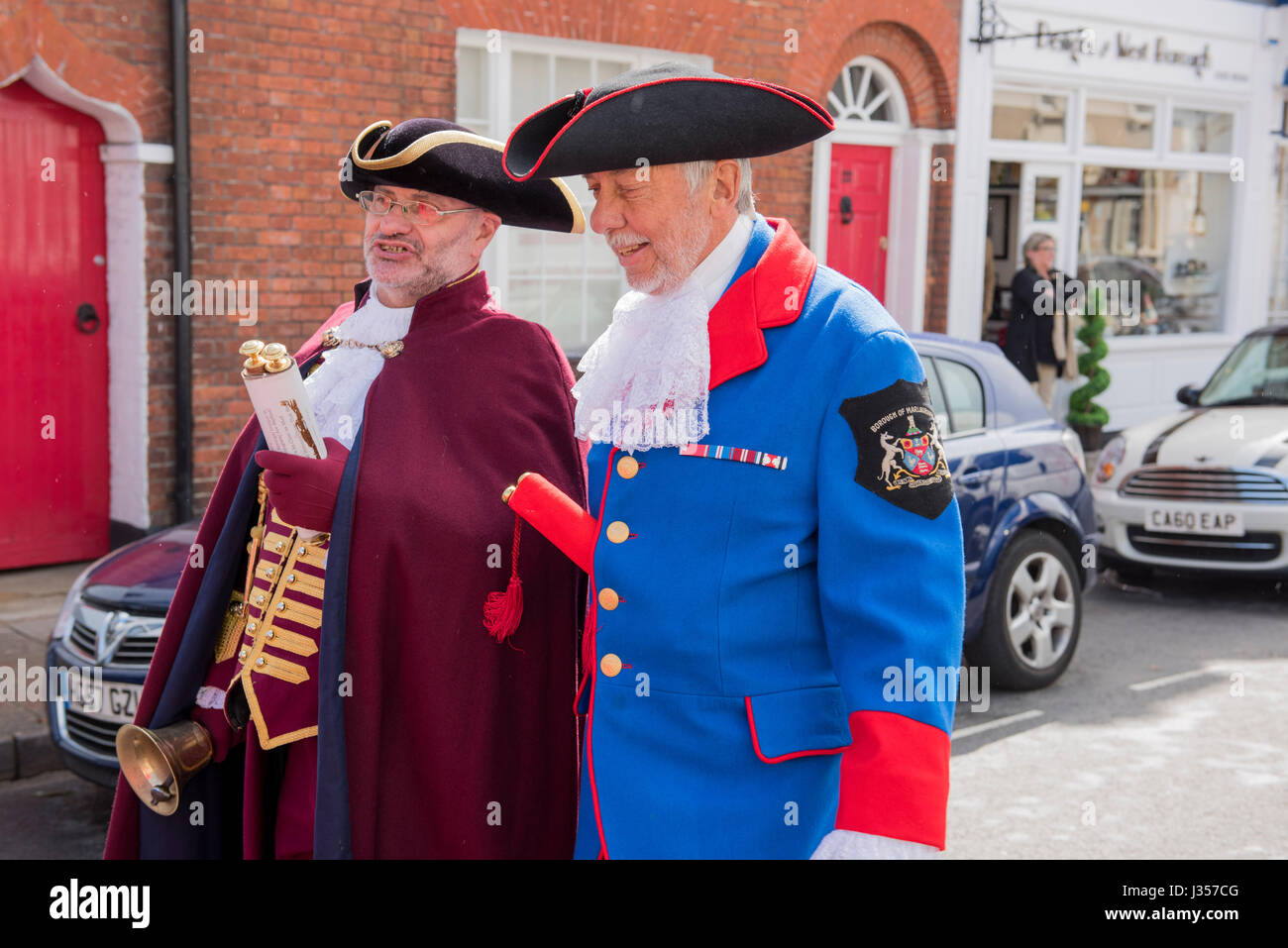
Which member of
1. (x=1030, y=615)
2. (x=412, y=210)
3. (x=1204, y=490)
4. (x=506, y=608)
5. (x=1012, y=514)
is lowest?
(x=1030, y=615)

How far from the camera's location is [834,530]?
7.06 ft

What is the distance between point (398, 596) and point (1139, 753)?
13.3 feet

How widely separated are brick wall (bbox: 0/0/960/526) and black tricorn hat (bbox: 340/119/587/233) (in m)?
5.46

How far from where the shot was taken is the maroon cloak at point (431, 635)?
2836 millimetres

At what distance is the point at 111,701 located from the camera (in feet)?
16.1

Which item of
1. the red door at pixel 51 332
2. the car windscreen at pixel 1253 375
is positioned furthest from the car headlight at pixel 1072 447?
the red door at pixel 51 332

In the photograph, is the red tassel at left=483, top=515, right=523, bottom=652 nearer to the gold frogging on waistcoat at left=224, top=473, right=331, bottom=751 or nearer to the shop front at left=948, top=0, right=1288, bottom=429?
the gold frogging on waistcoat at left=224, top=473, right=331, bottom=751

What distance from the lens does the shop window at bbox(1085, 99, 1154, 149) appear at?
15320 mm

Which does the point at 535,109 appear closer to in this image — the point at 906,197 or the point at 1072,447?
the point at 1072,447

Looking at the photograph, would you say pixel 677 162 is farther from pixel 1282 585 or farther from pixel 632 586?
pixel 1282 585

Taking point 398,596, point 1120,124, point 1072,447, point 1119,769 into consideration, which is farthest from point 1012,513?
point 1120,124

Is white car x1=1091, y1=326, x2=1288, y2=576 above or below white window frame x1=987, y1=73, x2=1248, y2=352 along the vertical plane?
below

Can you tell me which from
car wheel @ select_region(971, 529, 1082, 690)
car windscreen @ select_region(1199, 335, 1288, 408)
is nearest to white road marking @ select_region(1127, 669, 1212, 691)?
car wheel @ select_region(971, 529, 1082, 690)

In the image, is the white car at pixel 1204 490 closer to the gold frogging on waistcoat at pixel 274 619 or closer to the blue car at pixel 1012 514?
the blue car at pixel 1012 514
